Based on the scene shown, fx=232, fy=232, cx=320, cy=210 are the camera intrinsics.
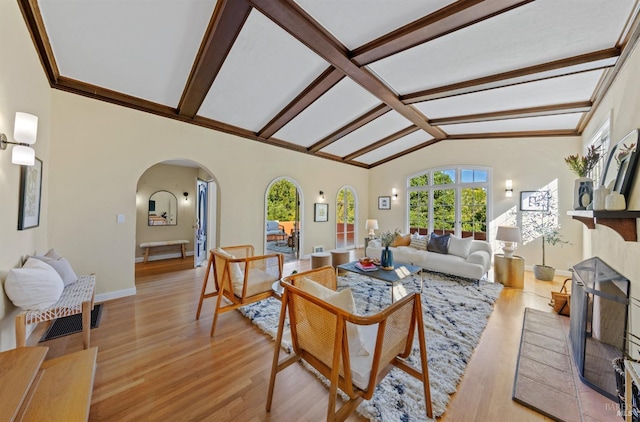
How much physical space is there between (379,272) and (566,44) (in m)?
3.32

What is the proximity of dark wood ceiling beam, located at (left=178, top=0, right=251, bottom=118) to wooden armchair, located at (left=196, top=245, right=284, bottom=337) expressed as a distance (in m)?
2.23

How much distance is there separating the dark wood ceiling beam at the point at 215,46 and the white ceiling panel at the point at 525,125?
16.8 ft

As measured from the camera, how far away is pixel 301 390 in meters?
1.77

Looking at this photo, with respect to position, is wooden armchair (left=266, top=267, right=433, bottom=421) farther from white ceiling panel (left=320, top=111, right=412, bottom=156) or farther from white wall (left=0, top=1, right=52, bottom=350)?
white ceiling panel (left=320, top=111, right=412, bottom=156)

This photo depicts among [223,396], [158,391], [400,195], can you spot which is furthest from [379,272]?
[400,195]

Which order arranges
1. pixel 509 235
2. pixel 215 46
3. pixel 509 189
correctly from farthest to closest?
pixel 509 189, pixel 509 235, pixel 215 46

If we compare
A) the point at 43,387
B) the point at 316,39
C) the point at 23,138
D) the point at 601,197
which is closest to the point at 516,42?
the point at 601,197

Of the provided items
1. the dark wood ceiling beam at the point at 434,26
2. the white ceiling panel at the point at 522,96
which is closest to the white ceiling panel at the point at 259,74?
the dark wood ceiling beam at the point at 434,26

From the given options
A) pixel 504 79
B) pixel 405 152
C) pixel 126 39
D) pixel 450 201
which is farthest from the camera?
pixel 405 152

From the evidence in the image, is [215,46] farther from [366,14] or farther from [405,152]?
[405,152]

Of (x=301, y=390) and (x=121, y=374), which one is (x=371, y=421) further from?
(x=121, y=374)

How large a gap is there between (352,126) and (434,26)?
9.06ft

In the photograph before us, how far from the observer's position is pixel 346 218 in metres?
7.57

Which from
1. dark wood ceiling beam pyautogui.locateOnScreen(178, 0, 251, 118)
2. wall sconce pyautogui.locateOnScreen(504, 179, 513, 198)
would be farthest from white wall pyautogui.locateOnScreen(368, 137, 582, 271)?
dark wood ceiling beam pyautogui.locateOnScreen(178, 0, 251, 118)
